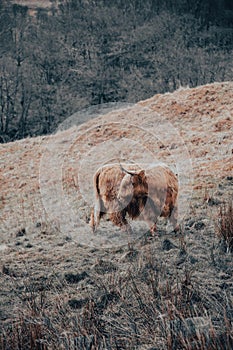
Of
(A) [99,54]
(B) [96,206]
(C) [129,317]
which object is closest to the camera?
(C) [129,317]

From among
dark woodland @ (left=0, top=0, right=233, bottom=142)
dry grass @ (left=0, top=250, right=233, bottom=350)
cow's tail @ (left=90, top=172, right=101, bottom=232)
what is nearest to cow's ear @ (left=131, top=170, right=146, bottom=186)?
cow's tail @ (left=90, top=172, right=101, bottom=232)

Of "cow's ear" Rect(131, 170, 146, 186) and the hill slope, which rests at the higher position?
"cow's ear" Rect(131, 170, 146, 186)

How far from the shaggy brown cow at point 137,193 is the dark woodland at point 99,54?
28.7 metres

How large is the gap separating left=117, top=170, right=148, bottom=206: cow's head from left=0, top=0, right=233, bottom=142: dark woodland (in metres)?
29.1

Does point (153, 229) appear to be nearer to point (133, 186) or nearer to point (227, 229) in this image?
point (133, 186)

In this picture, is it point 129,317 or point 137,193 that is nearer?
point 129,317

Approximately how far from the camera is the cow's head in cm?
607

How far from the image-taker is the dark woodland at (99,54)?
3922 centimetres

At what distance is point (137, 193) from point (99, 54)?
139 feet

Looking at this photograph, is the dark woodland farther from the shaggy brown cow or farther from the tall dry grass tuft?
the tall dry grass tuft

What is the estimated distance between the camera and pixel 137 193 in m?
6.10

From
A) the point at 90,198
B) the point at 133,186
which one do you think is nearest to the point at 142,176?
the point at 133,186

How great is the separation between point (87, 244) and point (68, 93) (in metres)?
35.5

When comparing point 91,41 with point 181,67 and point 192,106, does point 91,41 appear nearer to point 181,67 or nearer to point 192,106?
point 181,67
